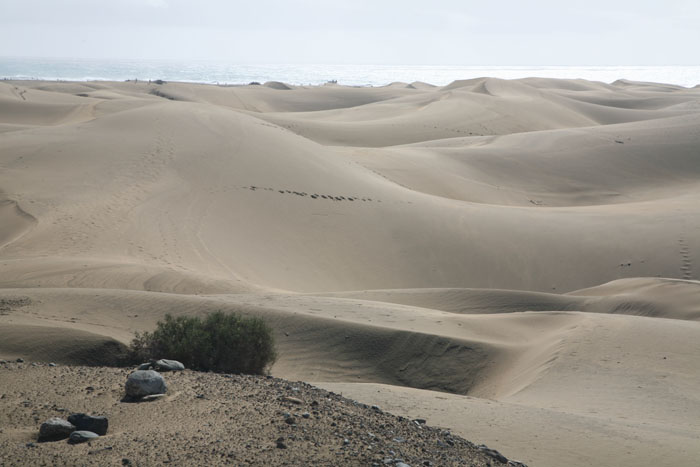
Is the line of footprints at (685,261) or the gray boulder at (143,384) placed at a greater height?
the gray boulder at (143,384)

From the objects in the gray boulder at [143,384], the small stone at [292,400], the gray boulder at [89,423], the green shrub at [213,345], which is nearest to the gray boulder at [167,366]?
the gray boulder at [143,384]

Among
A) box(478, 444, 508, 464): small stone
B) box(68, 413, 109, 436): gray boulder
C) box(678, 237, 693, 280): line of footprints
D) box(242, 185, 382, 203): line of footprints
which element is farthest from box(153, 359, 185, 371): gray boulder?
box(678, 237, 693, 280): line of footprints

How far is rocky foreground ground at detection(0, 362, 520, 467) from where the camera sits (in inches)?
174

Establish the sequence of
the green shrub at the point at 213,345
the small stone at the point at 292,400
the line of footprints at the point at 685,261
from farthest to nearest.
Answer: the line of footprints at the point at 685,261, the green shrub at the point at 213,345, the small stone at the point at 292,400

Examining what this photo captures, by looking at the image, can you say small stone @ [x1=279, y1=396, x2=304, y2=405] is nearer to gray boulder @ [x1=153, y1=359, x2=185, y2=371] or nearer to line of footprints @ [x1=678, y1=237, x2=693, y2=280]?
gray boulder @ [x1=153, y1=359, x2=185, y2=371]

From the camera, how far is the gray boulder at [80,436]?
14.9ft

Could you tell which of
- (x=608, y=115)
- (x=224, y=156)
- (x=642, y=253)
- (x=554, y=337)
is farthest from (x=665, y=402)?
(x=608, y=115)

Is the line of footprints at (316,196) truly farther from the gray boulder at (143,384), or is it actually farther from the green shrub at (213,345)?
the gray boulder at (143,384)

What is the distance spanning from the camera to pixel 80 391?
18.2 ft

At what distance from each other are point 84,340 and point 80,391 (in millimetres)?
2295

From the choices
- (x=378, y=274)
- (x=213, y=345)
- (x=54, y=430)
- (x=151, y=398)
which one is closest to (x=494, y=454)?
(x=151, y=398)

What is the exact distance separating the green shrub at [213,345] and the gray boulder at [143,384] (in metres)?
1.87

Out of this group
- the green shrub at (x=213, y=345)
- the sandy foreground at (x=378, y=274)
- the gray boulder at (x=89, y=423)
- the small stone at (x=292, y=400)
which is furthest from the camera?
the green shrub at (x=213, y=345)

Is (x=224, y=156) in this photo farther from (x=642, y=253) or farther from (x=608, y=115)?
(x=608, y=115)
